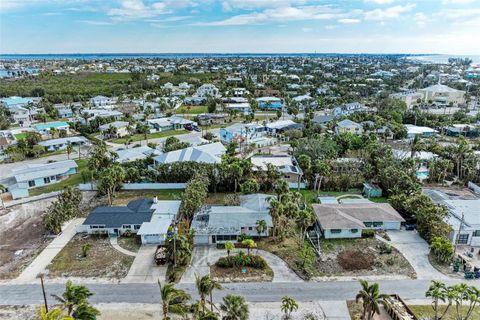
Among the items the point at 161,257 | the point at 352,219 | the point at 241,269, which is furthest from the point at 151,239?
the point at 352,219

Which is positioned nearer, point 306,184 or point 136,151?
point 306,184

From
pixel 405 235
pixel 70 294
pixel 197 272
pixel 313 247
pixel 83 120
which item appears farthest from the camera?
pixel 83 120

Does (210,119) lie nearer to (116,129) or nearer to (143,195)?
(116,129)

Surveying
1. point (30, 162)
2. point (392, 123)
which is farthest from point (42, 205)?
point (392, 123)

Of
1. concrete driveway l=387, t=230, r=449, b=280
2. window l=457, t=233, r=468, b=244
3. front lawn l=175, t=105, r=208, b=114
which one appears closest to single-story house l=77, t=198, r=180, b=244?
concrete driveway l=387, t=230, r=449, b=280

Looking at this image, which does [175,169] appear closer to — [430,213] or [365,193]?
[365,193]

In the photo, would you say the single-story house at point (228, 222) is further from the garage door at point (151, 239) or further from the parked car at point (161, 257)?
the parked car at point (161, 257)

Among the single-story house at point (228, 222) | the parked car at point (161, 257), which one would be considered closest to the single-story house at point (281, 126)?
the single-story house at point (228, 222)
